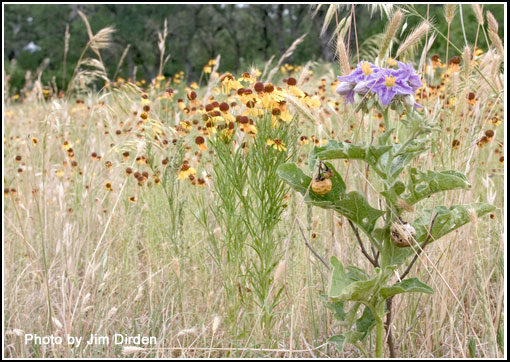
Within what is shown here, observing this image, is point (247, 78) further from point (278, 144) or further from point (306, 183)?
point (306, 183)

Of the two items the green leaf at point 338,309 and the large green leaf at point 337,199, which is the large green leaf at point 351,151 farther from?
the green leaf at point 338,309

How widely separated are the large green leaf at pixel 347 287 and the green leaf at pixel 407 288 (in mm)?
32

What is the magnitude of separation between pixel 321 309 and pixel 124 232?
1047 mm

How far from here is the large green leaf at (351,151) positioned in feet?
3.67

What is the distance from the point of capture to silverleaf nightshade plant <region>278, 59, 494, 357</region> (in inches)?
44.7

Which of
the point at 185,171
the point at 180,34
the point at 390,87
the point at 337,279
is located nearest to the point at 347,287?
the point at 337,279

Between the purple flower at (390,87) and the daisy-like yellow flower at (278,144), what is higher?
the purple flower at (390,87)

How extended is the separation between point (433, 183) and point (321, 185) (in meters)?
0.26

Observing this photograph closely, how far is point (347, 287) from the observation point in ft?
3.75

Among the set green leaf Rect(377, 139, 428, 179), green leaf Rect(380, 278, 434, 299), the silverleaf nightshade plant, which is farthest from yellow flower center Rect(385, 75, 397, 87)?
green leaf Rect(380, 278, 434, 299)

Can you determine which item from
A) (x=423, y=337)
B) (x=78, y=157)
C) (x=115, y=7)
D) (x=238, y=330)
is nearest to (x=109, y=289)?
(x=238, y=330)

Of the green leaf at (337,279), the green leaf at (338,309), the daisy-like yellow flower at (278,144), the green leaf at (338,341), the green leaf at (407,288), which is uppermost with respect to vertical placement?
the daisy-like yellow flower at (278,144)

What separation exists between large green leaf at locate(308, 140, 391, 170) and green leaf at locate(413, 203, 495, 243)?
234mm

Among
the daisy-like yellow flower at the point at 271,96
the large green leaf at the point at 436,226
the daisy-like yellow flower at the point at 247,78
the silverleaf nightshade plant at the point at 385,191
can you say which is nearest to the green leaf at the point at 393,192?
the silverleaf nightshade plant at the point at 385,191
